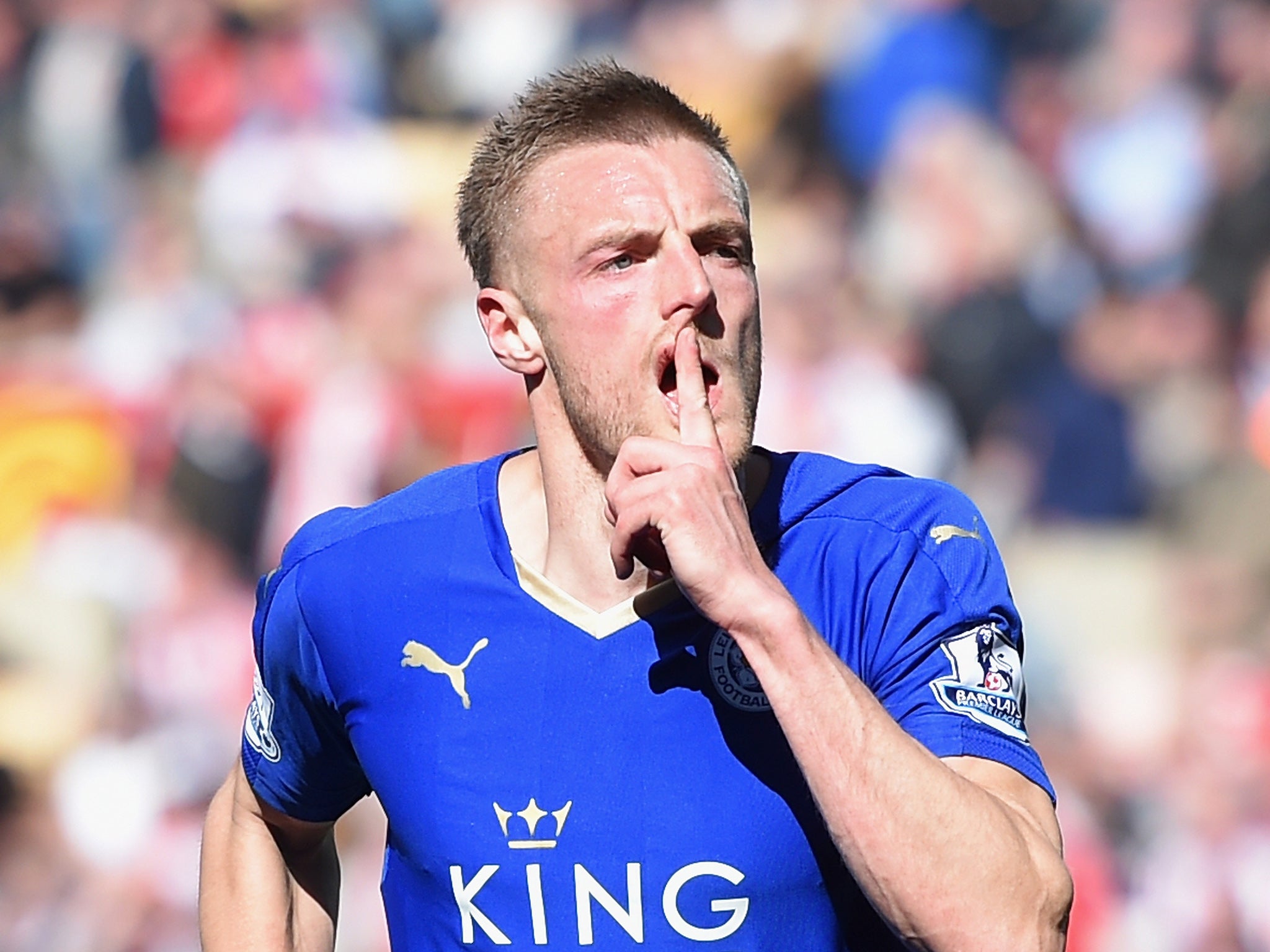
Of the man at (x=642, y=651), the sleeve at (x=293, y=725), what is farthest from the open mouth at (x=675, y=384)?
the sleeve at (x=293, y=725)

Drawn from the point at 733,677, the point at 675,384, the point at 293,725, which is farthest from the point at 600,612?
the point at 293,725

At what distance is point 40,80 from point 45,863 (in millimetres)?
4083

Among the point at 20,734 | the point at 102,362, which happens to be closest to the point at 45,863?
the point at 20,734

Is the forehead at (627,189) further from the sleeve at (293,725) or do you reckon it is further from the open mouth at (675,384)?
the sleeve at (293,725)

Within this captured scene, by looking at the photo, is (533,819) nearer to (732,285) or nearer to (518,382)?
(732,285)

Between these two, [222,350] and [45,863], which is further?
[222,350]

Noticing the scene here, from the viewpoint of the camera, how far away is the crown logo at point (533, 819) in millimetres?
2531

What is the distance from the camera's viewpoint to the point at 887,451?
778 centimetres

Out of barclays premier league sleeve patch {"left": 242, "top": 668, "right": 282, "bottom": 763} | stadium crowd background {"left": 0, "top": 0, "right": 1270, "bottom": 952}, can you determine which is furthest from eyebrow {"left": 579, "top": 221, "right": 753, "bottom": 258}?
stadium crowd background {"left": 0, "top": 0, "right": 1270, "bottom": 952}

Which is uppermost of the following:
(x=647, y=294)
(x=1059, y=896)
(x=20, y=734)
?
(x=20, y=734)

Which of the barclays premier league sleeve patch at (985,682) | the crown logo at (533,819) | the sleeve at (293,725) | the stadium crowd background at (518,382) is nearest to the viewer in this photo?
the barclays premier league sleeve patch at (985,682)

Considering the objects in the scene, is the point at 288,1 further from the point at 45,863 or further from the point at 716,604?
the point at 716,604

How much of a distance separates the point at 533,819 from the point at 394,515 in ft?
2.17

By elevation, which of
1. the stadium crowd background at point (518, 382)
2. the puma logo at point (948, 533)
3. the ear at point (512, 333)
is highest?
the stadium crowd background at point (518, 382)
